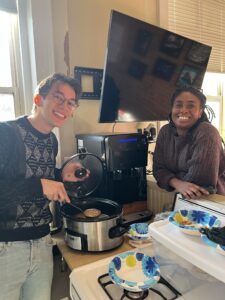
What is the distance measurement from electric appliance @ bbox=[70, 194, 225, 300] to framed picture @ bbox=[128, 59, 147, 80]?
33.7 inches

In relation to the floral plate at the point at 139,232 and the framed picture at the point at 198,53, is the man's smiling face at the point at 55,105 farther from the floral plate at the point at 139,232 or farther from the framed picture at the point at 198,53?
the framed picture at the point at 198,53

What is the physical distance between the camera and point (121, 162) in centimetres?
116

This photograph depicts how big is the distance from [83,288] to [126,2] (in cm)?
163

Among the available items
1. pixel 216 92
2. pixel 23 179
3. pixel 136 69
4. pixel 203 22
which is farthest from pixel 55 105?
pixel 216 92

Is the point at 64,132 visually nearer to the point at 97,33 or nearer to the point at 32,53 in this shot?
the point at 32,53

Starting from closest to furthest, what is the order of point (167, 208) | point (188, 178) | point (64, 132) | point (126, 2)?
point (188, 178) < point (167, 208) < point (64, 132) < point (126, 2)

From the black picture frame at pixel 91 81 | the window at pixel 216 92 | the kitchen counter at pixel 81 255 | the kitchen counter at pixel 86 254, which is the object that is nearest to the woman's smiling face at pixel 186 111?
the kitchen counter at pixel 86 254

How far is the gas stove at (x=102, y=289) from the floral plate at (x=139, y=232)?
0.22 meters

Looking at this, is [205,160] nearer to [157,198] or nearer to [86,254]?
[157,198]

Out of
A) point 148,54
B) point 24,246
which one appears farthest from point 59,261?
point 148,54

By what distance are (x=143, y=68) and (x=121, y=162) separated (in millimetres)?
617

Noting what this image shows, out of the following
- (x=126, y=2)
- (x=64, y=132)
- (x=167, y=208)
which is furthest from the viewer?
(x=126, y=2)

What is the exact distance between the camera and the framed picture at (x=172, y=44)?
1.47 m

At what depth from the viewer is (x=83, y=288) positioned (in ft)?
2.36
